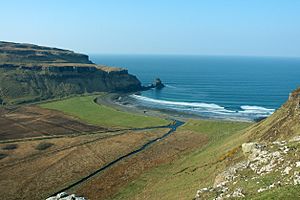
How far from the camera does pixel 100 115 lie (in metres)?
130

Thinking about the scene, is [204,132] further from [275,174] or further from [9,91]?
[9,91]

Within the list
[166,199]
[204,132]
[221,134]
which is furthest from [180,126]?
[166,199]

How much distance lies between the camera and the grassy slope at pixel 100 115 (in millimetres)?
117562

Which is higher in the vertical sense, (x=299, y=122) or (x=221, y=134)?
(x=299, y=122)

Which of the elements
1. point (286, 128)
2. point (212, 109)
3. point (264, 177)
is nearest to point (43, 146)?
point (286, 128)

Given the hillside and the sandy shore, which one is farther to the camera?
the sandy shore

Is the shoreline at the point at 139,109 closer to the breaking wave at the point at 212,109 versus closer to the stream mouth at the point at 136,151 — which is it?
the breaking wave at the point at 212,109

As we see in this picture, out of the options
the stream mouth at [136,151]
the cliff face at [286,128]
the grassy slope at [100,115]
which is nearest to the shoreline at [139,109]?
the grassy slope at [100,115]

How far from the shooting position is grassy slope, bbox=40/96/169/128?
386 feet

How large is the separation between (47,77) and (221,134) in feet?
382

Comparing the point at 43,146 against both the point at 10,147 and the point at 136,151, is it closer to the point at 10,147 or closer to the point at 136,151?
the point at 10,147

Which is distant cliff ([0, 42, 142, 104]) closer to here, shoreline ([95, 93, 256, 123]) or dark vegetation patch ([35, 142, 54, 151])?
shoreline ([95, 93, 256, 123])

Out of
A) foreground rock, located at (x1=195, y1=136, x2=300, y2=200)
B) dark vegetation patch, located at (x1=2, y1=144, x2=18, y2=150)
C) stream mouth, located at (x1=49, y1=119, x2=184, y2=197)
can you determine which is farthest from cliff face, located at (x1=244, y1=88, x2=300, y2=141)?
dark vegetation patch, located at (x1=2, y1=144, x2=18, y2=150)

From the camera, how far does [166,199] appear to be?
145ft
